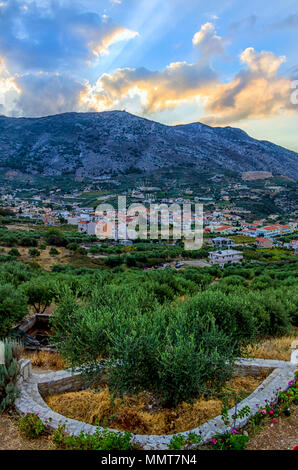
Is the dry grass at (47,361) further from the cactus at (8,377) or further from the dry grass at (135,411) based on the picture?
the cactus at (8,377)

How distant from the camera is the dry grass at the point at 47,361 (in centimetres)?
641

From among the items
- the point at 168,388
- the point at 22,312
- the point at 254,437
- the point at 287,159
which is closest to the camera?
the point at 254,437

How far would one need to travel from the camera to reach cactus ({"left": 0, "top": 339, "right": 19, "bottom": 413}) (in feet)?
14.0

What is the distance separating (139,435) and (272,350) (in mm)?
4538

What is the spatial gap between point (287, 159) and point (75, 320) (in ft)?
676

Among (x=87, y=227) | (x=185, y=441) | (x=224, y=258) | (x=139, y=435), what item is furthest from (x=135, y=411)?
(x=87, y=227)

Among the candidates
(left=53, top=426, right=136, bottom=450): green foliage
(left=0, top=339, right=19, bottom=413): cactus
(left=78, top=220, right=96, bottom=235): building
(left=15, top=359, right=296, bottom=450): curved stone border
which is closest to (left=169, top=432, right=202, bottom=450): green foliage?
(left=15, top=359, right=296, bottom=450): curved stone border

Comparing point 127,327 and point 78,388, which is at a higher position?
point 127,327

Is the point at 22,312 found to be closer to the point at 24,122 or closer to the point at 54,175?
the point at 54,175

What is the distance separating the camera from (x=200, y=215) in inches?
2906

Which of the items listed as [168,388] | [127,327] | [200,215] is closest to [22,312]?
[127,327]

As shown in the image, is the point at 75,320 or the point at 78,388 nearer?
the point at 78,388

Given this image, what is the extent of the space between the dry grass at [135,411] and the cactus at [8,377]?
708mm

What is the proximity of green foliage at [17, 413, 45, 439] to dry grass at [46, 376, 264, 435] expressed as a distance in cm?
75
